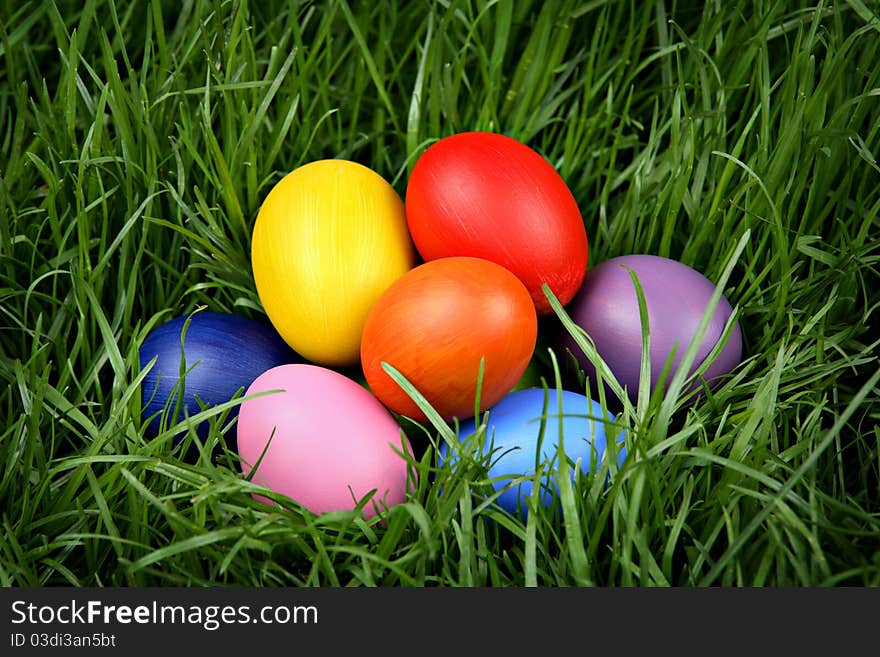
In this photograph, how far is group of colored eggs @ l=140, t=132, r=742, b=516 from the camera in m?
0.94

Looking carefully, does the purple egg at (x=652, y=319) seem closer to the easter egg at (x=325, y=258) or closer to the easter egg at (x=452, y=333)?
the easter egg at (x=452, y=333)

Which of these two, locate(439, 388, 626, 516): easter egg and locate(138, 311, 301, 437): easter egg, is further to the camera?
locate(138, 311, 301, 437): easter egg

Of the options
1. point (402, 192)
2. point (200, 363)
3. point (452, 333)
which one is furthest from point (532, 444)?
point (402, 192)

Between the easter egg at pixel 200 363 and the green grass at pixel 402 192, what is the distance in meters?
0.03

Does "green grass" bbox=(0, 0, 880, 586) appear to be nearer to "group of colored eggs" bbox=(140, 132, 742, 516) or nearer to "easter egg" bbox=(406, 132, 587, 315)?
"group of colored eggs" bbox=(140, 132, 742, 516)

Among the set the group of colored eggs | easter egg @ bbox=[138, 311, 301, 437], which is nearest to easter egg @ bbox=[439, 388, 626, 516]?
the group of colored eggs

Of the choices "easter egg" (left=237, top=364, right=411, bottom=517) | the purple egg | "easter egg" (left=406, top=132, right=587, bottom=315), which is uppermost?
"easter egg" (left=406, top=132, right=587, bottom=315)

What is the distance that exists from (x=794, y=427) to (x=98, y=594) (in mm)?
810

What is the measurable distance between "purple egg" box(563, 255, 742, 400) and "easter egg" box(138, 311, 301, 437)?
40 centimetres

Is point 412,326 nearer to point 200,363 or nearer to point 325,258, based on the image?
point 325,258

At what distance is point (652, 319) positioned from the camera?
1059mm

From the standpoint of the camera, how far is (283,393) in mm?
967

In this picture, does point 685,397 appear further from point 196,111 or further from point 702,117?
point 196,111

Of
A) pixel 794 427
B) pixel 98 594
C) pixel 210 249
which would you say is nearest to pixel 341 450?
pixel 98 594
